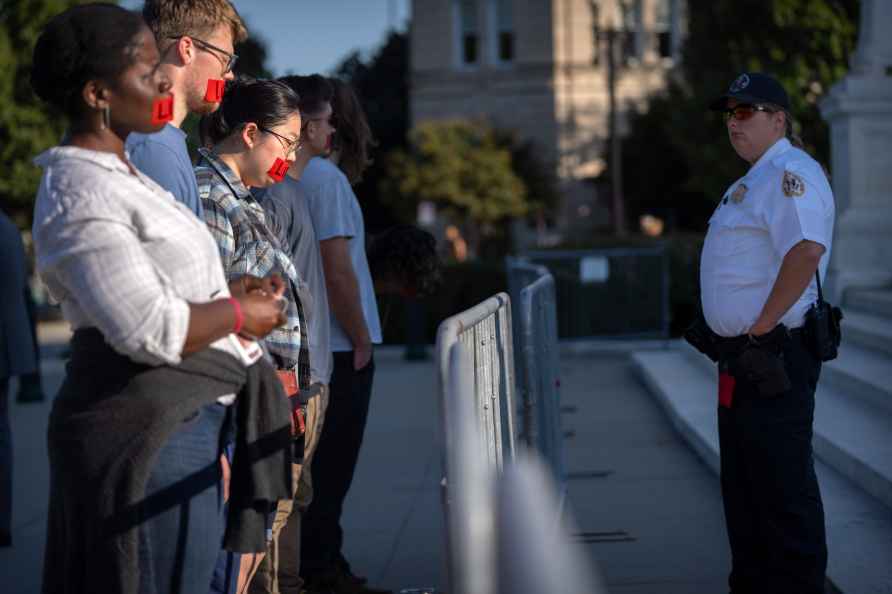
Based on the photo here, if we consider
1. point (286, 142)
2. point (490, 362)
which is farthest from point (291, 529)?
point (286, 142)

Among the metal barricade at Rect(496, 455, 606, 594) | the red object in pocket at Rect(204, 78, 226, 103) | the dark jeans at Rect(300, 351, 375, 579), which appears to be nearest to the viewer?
the metal barricade at Rect(496, 455, 606, 594)

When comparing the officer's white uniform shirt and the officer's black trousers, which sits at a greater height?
the officer's white uniform shirt

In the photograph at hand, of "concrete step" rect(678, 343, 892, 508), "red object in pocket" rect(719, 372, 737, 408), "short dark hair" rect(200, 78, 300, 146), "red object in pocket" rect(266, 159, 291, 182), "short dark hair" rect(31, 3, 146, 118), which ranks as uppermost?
"short dark hair" rect(31, 3, 146, 118)

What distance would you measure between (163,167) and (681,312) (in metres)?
16.2

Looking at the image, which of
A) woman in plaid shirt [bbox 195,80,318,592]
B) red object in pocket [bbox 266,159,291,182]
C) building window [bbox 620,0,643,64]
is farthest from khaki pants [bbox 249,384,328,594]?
building window [bbox 620,0,643,64]

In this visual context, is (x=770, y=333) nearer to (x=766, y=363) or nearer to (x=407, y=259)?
(x=766, y=363)

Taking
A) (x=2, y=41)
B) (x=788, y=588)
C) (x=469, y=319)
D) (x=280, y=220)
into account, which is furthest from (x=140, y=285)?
(x=2, y=41)

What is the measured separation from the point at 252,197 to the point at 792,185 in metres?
1.77

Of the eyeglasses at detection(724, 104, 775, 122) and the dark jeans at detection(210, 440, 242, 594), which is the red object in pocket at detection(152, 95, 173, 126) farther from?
the eyeglasses at detection(724, 104, 775, 122)

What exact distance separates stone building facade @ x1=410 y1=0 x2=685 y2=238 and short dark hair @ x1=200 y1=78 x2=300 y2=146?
40.9 meters

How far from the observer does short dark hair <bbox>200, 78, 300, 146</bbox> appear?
3.98 meters

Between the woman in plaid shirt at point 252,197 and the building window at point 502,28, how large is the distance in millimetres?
43653

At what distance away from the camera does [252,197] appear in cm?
394

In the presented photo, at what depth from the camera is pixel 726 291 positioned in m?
4.44
